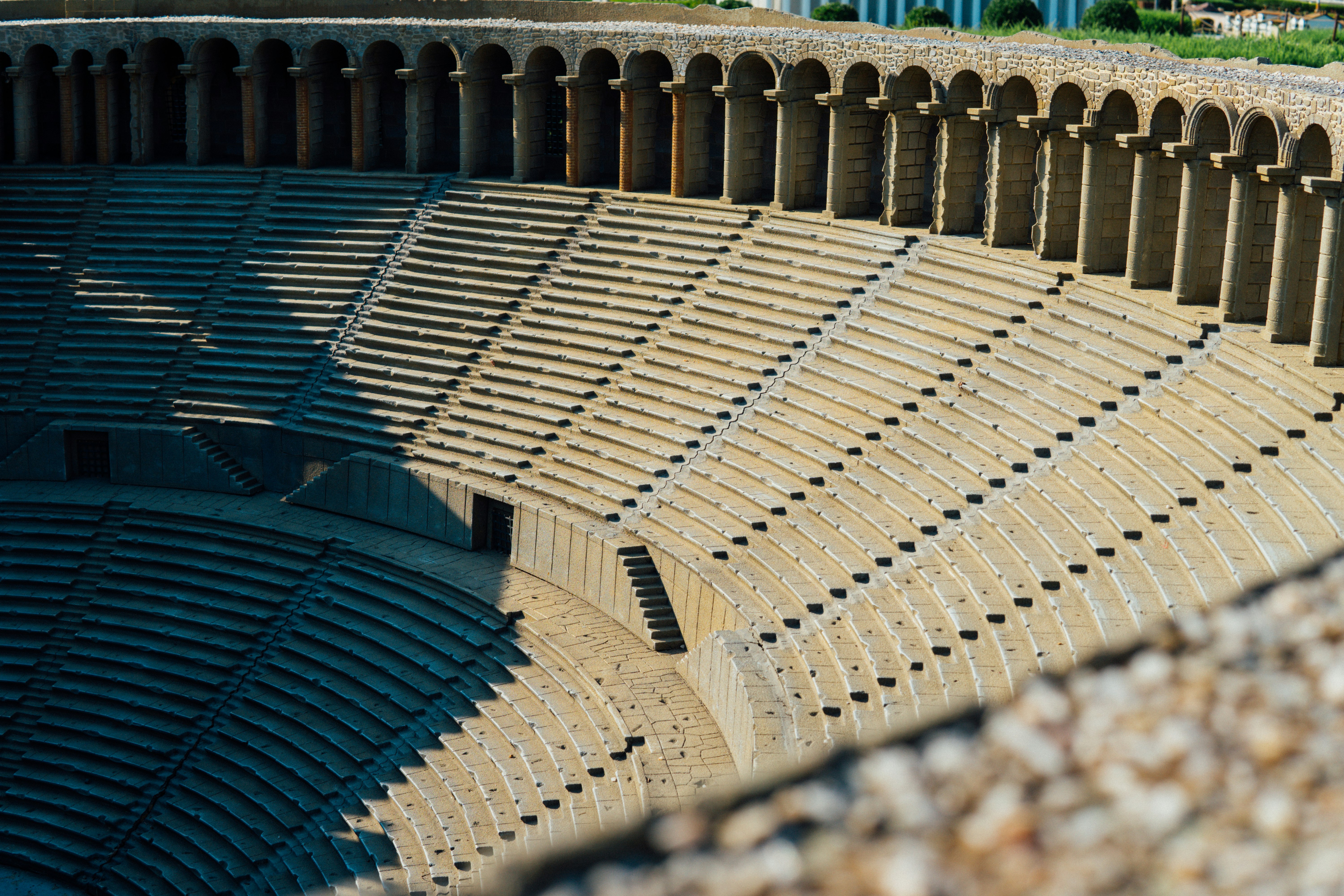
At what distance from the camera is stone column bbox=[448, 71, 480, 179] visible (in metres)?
40.7

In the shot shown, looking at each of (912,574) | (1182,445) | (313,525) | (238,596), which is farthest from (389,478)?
(1182,445)

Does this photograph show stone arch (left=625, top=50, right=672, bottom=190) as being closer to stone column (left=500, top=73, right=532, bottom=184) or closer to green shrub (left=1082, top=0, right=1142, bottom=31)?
stone column (left=500, top=73, right=532, bottom=184)

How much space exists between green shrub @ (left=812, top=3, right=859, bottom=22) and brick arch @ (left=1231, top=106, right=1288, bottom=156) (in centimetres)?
2102

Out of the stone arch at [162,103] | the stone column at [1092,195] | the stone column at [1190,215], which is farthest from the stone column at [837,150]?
the stone arch at [162,103]

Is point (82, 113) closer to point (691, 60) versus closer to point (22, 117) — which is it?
point (22, 117)

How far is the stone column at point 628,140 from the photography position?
38688mm

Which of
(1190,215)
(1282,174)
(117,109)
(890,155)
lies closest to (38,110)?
(117,109)

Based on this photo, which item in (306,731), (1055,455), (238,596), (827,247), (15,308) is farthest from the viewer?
(15,308)

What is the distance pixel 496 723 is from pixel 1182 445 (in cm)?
1152

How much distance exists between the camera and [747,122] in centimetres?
3722

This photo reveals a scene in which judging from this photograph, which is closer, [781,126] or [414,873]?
[414,873]

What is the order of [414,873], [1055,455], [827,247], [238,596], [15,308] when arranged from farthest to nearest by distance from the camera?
[15,308] < [827,247] < [238,596] < [1055,455] < [414,873]

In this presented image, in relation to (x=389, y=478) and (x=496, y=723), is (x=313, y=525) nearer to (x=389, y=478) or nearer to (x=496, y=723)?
(x=389, y=478)

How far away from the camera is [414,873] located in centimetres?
2406
